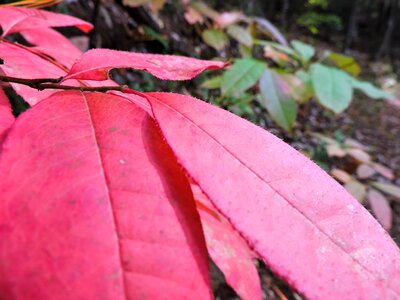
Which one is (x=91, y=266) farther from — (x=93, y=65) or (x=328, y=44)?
(x=328, y=44)

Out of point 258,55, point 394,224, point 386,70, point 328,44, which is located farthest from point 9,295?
point 328,44

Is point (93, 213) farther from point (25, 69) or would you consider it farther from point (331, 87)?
point (331, 87)

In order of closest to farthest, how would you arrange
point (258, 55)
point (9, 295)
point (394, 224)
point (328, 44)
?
point (9, 295) → point (394, 224) → point (258, 55) → point (328, 44)

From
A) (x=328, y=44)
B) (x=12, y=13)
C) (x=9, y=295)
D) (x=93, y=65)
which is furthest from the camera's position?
(x=328, y=44)

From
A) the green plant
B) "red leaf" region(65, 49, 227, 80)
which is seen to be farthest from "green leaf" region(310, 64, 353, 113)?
"red leaf" region(65, 49, 227, 80)

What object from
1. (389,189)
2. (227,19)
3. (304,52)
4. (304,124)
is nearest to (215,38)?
(227,19)
